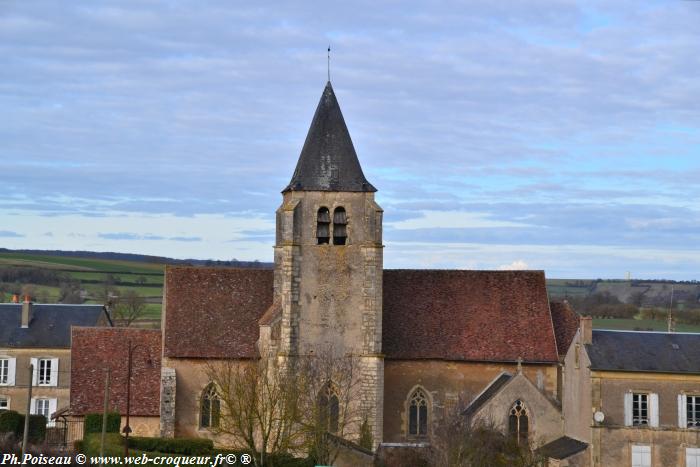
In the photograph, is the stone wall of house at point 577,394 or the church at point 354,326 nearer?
the stone wall of house at point 577,394

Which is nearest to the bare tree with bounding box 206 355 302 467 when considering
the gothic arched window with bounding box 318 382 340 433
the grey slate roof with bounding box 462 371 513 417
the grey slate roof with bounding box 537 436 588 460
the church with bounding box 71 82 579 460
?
the gothic arched window with bounding box 318 382 340 433

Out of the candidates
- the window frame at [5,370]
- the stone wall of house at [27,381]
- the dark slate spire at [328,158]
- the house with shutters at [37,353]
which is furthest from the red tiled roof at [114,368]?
the dark slate spire at [328,158]

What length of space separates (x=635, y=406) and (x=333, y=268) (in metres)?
12.6

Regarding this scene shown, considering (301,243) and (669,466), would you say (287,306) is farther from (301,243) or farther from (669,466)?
(669,466)

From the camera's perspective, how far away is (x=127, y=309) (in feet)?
306

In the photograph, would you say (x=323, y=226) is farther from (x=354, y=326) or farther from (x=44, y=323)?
(x=44, y=323)

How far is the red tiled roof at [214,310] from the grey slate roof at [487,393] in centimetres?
900

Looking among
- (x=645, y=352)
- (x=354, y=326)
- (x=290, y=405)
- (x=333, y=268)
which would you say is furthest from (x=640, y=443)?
(x=333, y=268)

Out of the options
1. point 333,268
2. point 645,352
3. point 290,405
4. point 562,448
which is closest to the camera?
point 290,405

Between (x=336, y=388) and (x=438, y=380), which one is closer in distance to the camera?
(x=336, y=388)

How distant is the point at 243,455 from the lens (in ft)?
138

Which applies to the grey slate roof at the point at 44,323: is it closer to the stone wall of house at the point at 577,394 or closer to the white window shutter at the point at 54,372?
the white window shutter at the point at 54,372

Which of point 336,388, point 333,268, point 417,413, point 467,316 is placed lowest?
point 417,413

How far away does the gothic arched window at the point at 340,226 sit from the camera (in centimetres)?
4662
